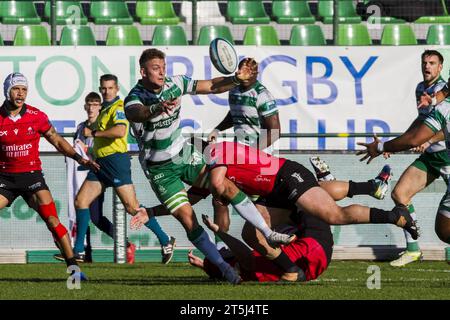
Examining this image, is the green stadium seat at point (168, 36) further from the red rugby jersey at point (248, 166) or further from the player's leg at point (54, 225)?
the red rugby jersey at point (248, 166)

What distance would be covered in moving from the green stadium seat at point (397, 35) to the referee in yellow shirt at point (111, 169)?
6898 mm

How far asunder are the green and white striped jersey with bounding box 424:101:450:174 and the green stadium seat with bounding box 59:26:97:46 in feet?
32.5

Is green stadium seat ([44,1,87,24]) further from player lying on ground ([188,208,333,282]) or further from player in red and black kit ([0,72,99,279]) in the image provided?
player lying on ground ([188,208,333,282])

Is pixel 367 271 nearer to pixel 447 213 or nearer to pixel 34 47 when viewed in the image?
pixel 447 213

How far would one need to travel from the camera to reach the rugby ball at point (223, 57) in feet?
38.5

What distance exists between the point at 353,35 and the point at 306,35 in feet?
2.62

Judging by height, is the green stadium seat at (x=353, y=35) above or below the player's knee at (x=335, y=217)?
above

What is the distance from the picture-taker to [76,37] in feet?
64.7

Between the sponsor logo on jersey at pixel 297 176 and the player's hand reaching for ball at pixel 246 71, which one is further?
the player's hand reaching for ball at pixel 246 71

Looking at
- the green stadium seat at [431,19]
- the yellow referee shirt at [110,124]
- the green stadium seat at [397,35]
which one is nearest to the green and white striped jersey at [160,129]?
the yellow referee shirt at [110,124]

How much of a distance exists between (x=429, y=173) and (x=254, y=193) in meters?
3.03

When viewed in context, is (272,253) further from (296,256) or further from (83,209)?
(83,209)

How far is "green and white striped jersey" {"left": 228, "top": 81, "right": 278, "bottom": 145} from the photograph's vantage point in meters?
13.8

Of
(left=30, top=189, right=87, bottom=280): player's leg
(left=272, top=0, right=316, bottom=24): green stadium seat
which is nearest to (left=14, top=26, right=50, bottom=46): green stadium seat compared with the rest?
(left=272, top=0, right=316, bottom=24): green stadium seat
